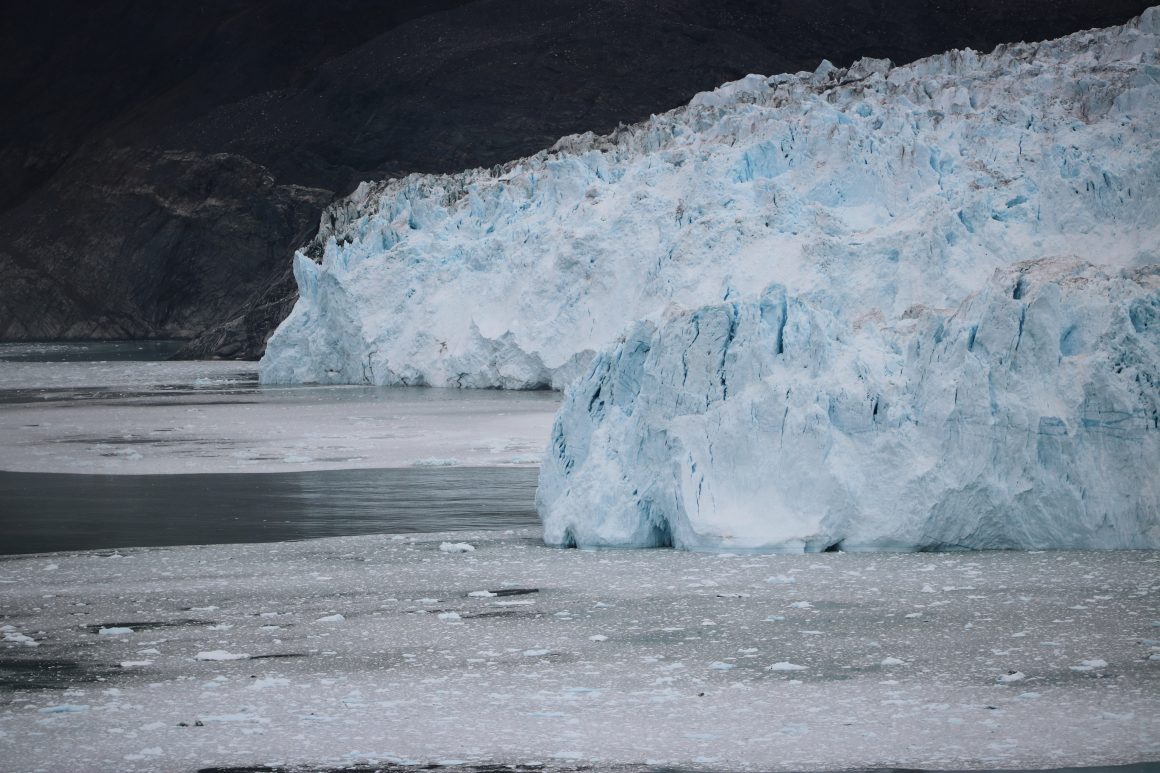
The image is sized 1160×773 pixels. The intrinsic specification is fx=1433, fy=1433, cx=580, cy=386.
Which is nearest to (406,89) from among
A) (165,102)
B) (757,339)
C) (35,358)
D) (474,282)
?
(165,102)

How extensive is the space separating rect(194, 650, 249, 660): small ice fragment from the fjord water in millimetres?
3335

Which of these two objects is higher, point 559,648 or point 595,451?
point 595,451

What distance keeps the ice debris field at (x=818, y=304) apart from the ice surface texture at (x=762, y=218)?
5 centimetres

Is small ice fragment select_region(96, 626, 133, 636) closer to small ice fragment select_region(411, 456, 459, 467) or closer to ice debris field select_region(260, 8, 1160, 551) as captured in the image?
ice debris field select_region(260, 8, 1160, 551)

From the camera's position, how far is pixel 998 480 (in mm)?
8391

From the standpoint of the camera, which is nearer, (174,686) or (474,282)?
(174,686)

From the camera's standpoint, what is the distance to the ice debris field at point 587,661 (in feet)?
15.1

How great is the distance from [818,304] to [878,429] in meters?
9.95

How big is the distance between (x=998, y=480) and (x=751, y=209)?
534 inches

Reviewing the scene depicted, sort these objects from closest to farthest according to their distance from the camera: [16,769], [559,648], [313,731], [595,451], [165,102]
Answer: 1. [16,769]
2. [313,731]
3. [559,648]
4. [595,451]
5. [165,102]

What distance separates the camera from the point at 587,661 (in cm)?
574

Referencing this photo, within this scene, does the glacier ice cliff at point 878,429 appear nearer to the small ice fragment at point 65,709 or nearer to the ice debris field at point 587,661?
the ice debris field at point 587,661

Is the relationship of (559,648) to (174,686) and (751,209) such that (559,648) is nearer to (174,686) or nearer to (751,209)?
(174,686)

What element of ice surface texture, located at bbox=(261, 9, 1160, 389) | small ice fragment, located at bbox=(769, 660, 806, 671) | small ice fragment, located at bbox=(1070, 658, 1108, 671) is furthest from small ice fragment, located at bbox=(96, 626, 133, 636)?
ice surface texture, located at bbox=(261, 9, 1160, 389)
